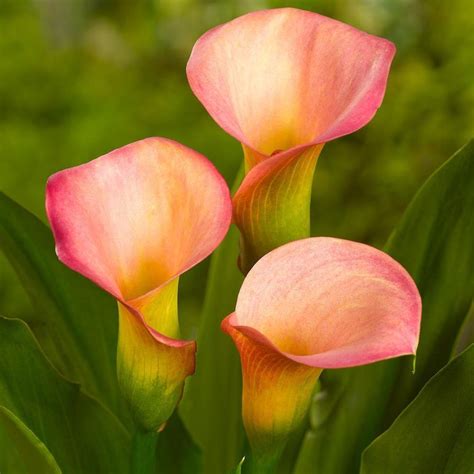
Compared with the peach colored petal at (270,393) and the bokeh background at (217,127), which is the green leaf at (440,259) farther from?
the bokeh background at (217,127)

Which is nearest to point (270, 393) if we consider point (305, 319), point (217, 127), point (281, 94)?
point (305, 319)

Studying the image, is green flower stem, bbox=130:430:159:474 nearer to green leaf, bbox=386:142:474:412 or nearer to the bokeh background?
green leaf, bbox=386:142:474:412

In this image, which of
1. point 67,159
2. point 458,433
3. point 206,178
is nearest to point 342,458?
point 458,433

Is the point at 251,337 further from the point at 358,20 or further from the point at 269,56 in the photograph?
the point at 358,20

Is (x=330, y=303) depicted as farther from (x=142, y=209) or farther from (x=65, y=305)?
(x=65, y=305)

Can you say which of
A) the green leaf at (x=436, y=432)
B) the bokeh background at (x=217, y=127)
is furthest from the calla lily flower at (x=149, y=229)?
the bokeh background at (x=217, y=127)

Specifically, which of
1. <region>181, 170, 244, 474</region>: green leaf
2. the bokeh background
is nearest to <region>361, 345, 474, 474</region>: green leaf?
<region>181, 170, 244, 474</region>: green leaf
